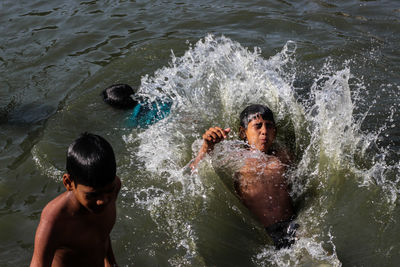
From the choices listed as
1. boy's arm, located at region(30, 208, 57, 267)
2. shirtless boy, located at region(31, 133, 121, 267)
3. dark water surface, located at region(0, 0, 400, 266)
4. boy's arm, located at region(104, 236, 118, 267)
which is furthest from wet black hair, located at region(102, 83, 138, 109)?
boy's arm, located at region(30, 208, 57, 267)

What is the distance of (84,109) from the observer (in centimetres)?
570

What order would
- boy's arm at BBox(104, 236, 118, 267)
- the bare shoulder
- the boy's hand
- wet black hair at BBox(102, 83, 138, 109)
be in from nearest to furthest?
the bare shoulder
boy's arm at BBox(104, 236, 118, 267)
the boy's hand
wet black hair at BBox(102, 83, 138, 109)

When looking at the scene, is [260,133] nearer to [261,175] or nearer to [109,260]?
[261,175]

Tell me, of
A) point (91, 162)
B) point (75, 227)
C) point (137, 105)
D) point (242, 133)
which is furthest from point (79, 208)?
point (137, 105)

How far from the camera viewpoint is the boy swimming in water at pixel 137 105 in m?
5.37

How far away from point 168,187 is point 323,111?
1850 mm

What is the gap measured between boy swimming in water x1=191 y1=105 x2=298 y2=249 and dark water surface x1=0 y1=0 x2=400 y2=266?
0.13 m

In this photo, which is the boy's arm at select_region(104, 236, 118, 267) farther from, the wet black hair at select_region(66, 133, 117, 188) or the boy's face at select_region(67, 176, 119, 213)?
the wet black hair at select_region(66, 133, 117, 188)

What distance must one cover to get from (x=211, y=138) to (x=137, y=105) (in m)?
1.74

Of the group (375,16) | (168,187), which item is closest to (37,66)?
(168,187)

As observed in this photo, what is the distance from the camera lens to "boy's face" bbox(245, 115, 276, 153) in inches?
181

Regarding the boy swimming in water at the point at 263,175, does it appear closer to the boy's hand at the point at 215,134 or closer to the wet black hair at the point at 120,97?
the boy's hand at the point at 215,134

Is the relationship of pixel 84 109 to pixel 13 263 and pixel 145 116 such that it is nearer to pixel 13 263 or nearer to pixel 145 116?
pixel 145 116

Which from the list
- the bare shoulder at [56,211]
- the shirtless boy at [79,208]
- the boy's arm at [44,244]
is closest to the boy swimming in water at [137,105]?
the shirtless boy at [79,208]
